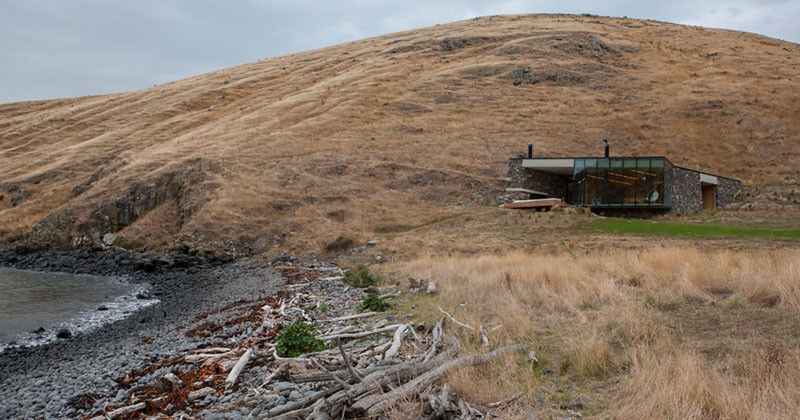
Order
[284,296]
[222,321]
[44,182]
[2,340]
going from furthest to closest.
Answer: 1. [44,182]
2. [284,296]
3. [2,340]
4. [222,321]

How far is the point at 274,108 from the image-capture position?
162 ft

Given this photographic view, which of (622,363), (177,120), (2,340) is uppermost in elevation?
(177,120)

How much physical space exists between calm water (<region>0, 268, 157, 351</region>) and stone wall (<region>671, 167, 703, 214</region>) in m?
31.6

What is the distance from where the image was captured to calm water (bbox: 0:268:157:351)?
13.1 m

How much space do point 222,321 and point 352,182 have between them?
23971 millimetres

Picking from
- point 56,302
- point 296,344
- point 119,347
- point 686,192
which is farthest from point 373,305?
point 686,192

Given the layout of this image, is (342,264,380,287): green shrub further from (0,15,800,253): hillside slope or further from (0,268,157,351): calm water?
(0,15,800,253): hillside slope

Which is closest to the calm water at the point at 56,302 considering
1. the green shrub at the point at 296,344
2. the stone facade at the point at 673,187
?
the green shrub at the point at 296,344

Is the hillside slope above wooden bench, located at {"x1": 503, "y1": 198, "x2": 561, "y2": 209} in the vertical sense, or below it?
above

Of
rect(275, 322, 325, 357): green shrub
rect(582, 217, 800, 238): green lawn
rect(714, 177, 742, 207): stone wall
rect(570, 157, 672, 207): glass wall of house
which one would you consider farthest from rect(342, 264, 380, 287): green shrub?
rect(714, 177, 742, 207): stone wall

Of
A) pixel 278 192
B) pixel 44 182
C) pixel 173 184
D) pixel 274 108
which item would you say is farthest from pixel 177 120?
pixel 278 192

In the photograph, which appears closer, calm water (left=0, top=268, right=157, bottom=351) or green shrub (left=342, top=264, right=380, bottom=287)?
A: calm water (left=0, top=268, right=157, bottom=351)

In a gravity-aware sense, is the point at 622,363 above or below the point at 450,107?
below

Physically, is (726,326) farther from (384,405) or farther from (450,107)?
(450,107)
